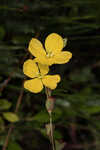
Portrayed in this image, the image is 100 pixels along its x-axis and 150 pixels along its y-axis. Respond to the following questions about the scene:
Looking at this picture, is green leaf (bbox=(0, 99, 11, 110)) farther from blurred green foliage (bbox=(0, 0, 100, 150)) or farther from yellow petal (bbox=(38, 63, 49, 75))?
yellow petal (bbox=(38, 63, 49, 75))

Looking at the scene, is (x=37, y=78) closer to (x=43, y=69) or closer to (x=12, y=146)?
(x=43, y=69)

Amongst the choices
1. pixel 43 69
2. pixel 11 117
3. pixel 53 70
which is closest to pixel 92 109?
pixel 53 70

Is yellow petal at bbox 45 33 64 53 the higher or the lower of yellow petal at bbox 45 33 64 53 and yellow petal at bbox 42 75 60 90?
the higher

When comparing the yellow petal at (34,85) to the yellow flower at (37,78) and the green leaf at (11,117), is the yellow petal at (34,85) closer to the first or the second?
the yellow flower at (37,78)

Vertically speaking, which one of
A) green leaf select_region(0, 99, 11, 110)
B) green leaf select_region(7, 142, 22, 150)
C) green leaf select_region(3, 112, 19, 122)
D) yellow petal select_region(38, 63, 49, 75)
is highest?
yellow petal select_region(38, 63, 49, 75)

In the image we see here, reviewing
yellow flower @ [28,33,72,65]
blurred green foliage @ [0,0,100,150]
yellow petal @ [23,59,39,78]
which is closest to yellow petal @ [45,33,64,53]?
yellow flower @ [28,33,72,65]

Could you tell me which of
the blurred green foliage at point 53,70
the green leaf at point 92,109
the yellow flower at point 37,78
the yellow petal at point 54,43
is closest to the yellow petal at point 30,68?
the yellow flower at point 37,78

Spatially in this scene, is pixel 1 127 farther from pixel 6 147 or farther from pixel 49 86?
pixel 49 86
